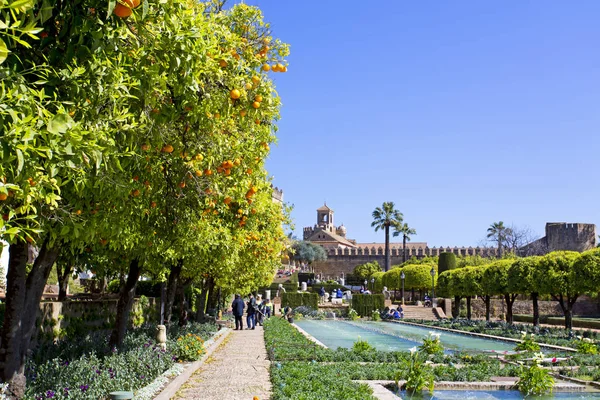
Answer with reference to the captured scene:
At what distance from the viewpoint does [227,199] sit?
6633 mm

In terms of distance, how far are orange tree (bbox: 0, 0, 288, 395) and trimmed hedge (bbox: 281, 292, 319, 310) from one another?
3469 centimetres

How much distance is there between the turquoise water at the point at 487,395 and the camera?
31.9ft

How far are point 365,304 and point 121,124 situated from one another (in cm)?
3889

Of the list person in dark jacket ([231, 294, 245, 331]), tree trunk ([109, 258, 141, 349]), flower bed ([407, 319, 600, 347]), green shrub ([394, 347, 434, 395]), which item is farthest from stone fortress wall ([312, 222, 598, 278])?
tree trunk ([109, 258, 141, 349])

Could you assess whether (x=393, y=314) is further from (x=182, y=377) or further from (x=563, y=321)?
(x=182, y=377)

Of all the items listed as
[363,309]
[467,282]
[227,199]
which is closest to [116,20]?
[227,199]

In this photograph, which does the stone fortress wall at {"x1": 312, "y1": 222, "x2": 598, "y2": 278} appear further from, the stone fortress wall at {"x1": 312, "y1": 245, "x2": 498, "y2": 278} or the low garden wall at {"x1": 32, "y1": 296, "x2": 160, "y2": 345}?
the low garden wall at {"x1": 32, "y1": 296, "x2": 160, "y2": 345}

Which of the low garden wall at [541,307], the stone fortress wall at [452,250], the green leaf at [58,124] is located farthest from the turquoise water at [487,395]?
the stone fortress wall at [452,250]

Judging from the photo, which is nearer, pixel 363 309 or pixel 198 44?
pixel 198 44

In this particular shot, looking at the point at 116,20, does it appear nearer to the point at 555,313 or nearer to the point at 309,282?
the point at 555,313

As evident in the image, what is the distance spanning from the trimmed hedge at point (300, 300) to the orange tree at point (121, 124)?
34693mm

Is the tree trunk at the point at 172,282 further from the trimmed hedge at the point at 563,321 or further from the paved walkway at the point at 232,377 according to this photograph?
the trimmed hedge at the point at 563,321

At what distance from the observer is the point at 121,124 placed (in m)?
4.43

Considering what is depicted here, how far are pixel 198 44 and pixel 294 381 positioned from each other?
20.5 feet
